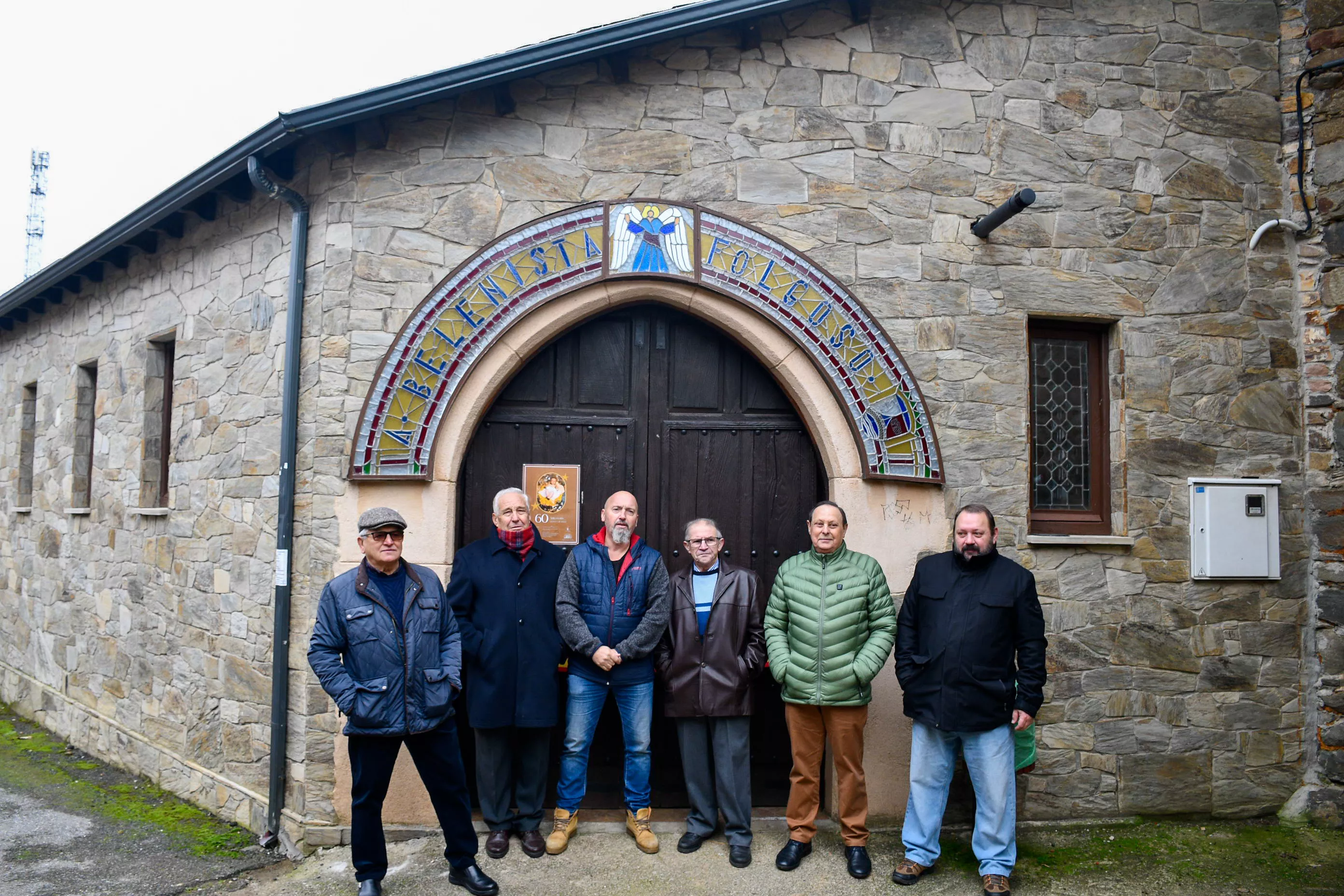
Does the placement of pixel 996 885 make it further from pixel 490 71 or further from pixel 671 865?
pixel 490 71

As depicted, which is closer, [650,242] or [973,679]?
[973,679]

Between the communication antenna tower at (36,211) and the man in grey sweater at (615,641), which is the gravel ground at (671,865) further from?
the communication antenna tower at (36,211)

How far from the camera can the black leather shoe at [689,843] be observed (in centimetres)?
496

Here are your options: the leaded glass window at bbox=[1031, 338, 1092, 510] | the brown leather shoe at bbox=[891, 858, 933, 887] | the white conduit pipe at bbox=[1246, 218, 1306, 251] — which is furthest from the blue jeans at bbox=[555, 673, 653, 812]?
the white conduit pipe at bbox=[1246, 218, 1306, 251]

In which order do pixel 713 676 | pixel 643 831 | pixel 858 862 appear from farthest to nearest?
pixel 643 831 < pixel 713 676 < pixel 858 862

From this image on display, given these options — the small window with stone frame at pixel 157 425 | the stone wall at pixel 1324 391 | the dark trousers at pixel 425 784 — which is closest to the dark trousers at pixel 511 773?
the dark trousers at pixel 425 784

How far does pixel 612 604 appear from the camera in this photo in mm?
4895

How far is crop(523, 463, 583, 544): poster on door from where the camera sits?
5539mm

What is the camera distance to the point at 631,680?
4.95 meters

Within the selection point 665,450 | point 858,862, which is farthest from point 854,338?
point 858,862

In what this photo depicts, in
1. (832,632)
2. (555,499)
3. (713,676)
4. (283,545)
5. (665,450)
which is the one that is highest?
(665,450)

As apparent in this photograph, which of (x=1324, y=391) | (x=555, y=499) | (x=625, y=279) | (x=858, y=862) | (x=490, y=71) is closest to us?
(x=858, y=862)

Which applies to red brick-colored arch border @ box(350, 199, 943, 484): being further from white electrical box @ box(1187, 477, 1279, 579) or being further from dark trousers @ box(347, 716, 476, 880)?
white electrical box @ box(1187, 477, 1279, 579)

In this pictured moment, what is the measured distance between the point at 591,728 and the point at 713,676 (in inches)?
26.1
